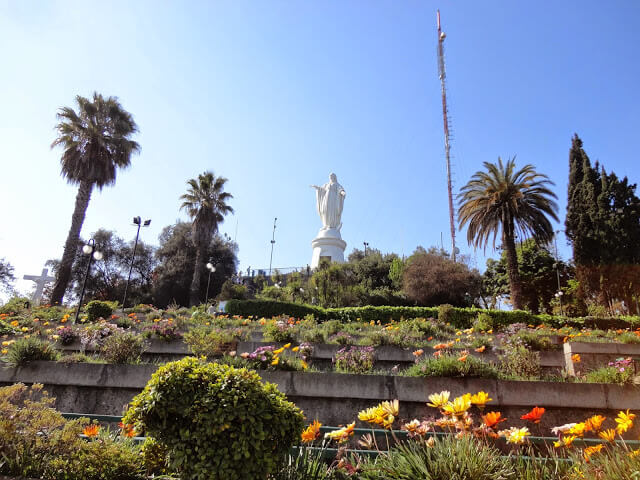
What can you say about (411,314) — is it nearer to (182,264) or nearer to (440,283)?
(440,283)

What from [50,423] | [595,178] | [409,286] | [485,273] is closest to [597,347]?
[50,423]

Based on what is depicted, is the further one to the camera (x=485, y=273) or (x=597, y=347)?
(x=485, y=273)

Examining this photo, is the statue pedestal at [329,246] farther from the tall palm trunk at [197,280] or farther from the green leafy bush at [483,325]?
the green leafy bush at [483,325]

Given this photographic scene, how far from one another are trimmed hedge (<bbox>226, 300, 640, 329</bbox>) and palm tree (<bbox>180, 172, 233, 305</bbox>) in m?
12.2

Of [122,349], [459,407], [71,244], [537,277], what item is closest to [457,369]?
[459,407]

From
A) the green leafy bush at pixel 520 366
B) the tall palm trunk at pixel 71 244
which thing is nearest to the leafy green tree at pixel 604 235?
the green leafy bush at pixel 520 366

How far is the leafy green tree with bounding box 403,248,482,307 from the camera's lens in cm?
2925

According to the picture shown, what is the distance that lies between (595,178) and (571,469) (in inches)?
1331

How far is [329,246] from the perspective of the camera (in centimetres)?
3681

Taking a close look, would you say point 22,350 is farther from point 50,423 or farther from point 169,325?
point 50,423

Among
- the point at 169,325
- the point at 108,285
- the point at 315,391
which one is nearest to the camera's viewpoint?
the point at 315,391

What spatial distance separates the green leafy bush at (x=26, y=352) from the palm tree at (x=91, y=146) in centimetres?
1781

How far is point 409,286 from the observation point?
99.1 feet

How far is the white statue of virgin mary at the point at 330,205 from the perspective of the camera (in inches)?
1480
